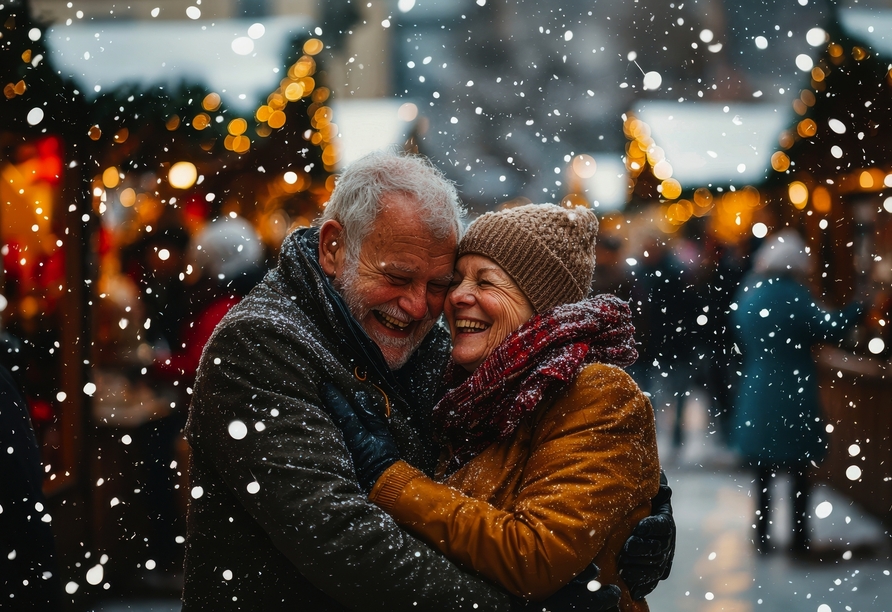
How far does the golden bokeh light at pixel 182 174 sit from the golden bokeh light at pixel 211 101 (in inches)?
25.9

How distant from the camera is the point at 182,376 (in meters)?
4.09

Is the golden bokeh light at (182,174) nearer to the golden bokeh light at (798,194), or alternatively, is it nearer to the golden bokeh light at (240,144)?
the golden bokeh light at (240,144)

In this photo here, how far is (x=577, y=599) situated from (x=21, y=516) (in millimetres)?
1433

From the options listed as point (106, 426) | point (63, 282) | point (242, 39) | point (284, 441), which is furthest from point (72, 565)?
point (284, 441)

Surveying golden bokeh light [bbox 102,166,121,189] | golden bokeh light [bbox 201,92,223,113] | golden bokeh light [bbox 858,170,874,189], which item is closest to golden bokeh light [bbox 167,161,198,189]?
golden bokeh light [bbox 102,166,121,189]

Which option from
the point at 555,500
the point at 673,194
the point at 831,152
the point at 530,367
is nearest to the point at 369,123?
the point at 530,367

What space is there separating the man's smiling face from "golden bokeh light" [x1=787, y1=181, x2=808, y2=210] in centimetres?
456

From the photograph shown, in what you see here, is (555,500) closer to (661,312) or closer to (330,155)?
(330,155)

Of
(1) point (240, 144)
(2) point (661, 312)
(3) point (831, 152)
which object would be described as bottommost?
(2) point (661, 312)

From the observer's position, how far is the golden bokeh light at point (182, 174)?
4579 millimetres

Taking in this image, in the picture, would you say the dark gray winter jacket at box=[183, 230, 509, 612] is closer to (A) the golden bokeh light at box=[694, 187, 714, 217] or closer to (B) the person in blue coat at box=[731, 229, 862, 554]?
(B) the person in blue coat at box=[731, 229, 862, 554]

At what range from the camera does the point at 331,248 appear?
5.60 feet

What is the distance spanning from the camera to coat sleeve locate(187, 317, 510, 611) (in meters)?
1.34

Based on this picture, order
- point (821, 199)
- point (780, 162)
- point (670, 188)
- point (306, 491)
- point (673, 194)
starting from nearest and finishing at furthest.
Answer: point (306, 491) < point (780, 162) < point (821, 199) < point (670, 188) < point (673, 194)
